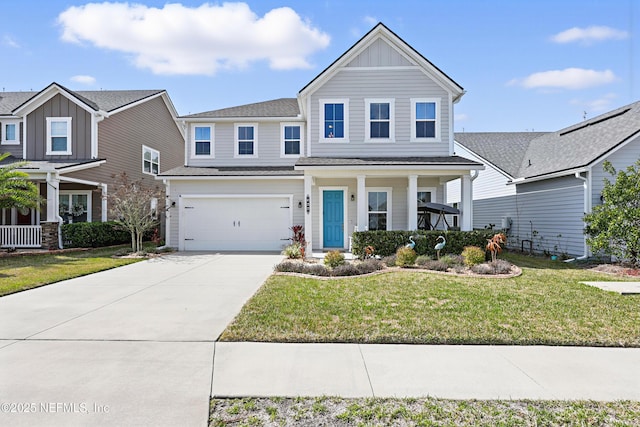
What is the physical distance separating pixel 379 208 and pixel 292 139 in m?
4.83

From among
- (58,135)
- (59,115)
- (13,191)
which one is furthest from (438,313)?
(59,115)

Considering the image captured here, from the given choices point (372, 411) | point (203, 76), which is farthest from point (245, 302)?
point (203, 76)

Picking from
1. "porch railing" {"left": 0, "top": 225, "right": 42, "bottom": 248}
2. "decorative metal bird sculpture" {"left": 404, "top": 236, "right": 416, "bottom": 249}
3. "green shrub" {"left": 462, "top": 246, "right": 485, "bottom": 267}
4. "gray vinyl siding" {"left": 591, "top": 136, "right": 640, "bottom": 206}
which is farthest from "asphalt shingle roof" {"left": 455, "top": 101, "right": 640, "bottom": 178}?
"porch railing" {"left": 0, "top": 225, "right": 42, "bottom": 248}

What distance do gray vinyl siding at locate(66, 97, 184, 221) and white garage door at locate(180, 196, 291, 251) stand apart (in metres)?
4.79

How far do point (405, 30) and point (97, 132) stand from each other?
1391 cm

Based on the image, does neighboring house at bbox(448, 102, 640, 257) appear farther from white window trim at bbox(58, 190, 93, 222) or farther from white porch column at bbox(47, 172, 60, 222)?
white window trim at bbox(58, 190, 93, 222)

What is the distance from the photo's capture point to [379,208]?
15258 millimetres

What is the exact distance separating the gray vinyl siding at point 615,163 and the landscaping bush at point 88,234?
17.3 meters

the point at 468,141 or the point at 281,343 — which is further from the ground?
the point at 468,141

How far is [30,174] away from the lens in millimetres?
14789

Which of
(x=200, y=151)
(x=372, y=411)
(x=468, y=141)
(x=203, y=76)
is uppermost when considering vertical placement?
(x=203, y=76)

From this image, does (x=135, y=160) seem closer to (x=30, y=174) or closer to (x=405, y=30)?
(x=30, y=174)

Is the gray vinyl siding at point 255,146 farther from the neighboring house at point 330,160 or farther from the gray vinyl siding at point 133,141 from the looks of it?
the gray vinyl siding at point 133,141

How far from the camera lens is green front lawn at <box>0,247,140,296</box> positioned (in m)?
8.42
